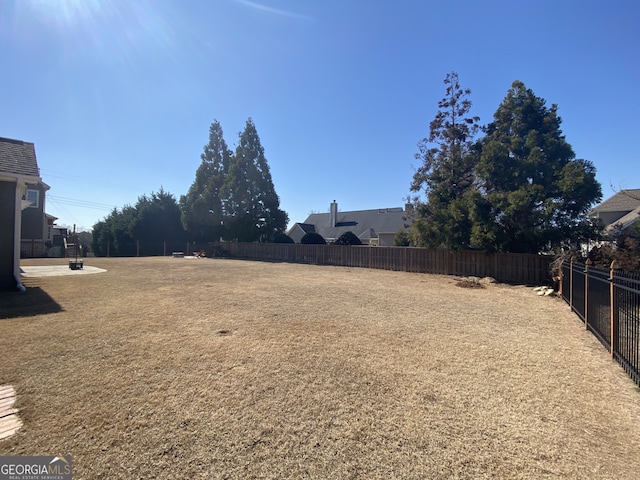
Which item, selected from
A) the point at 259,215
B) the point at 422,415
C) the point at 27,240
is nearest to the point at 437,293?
the point at 422,415

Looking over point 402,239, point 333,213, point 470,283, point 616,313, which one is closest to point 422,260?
point 402,239

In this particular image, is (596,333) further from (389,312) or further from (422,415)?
(422,415)

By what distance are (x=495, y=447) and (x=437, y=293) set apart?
8.26 meters

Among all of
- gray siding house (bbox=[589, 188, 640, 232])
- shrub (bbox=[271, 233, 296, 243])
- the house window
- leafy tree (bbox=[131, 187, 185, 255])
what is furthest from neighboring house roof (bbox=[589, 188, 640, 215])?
the house window

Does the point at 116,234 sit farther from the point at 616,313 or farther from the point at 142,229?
the point at 616,313

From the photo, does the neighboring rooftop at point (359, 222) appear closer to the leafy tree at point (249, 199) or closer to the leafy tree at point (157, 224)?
the leafy tree at point (249, 199)

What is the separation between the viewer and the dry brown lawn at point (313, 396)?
7.32ft

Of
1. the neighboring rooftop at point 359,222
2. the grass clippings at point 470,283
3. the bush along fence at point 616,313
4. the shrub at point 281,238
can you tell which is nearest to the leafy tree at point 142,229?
the shrub at point 281,238

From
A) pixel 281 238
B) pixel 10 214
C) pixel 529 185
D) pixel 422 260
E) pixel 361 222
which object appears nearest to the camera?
pixel 10 214

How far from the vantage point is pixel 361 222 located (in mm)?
34875

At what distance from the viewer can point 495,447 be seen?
2404mm

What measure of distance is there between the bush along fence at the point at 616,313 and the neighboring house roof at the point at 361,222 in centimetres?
2435

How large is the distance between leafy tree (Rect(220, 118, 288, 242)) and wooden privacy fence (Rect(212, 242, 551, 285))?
272 centimetres

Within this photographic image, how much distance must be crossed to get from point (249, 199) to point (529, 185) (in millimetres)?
22941
